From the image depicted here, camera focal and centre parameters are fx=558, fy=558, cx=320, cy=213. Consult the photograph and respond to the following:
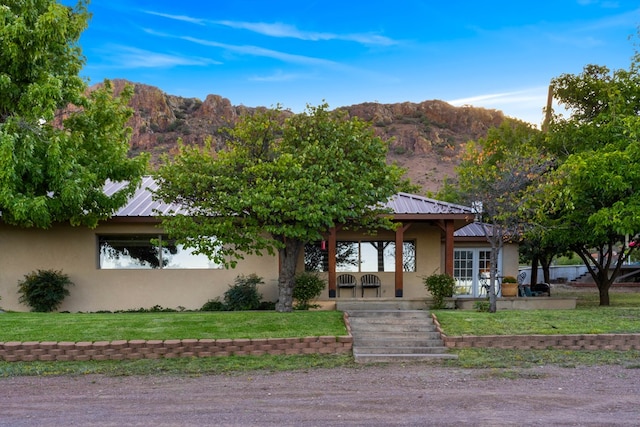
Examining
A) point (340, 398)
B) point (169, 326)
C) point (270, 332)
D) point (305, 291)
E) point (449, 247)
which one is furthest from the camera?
point (449, 247)

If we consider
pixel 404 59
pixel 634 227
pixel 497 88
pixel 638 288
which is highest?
pixel 404 59

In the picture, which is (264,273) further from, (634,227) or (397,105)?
(397,105)

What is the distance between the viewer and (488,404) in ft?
21.2

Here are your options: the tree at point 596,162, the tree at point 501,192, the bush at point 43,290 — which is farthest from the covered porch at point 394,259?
the bush at point 43,290

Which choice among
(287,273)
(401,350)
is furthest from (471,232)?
(401,350)

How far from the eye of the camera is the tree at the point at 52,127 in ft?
36.4

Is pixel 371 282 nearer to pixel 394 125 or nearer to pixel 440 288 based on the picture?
pixel 440 288

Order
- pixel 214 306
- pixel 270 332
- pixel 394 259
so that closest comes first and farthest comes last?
pixel 270 332 → pixel 214 306 → pixel 394 259

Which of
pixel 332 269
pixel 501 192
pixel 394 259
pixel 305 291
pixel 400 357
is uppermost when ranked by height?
pixel 501 192

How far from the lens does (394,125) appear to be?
2751 inches

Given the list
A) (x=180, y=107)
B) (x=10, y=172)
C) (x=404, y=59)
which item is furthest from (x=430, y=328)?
(x=180, y=107)

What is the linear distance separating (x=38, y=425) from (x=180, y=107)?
6250cm

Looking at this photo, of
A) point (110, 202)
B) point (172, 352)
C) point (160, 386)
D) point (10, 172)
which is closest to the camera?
point (160, 386)

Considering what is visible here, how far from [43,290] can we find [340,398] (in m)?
10.9
